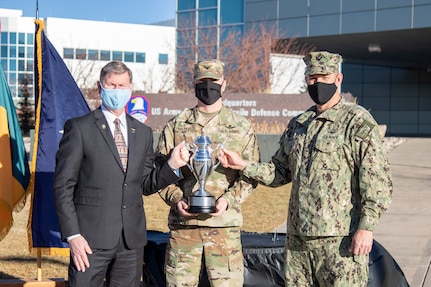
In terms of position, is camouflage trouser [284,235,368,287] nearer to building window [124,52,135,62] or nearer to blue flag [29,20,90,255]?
blue flag [29,20,90,255]

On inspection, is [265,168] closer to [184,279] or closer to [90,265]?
[184,279]

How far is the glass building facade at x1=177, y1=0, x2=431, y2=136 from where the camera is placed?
3070 cm

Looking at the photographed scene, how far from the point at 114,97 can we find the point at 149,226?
6.03 m

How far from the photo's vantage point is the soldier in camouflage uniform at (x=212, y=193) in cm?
443

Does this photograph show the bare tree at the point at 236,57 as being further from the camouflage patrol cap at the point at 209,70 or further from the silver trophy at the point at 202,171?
the silver trophy at the point at 202,171

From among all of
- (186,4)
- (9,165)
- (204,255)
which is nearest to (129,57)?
(186,4)

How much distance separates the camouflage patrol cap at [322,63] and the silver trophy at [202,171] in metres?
0.77

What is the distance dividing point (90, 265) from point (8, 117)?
1887 millimetres

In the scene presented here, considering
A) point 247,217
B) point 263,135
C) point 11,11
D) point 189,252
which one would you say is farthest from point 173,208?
point 11,11

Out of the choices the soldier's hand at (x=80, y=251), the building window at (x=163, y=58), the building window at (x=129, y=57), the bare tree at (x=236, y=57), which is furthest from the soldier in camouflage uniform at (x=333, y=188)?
the building window at (x=163, y=58)

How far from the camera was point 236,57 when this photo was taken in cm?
2577

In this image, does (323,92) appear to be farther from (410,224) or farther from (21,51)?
(21,51)

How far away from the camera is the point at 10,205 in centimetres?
517

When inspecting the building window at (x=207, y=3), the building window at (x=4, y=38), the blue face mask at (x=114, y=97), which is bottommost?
the blue face mask at (x=114, y=97)
